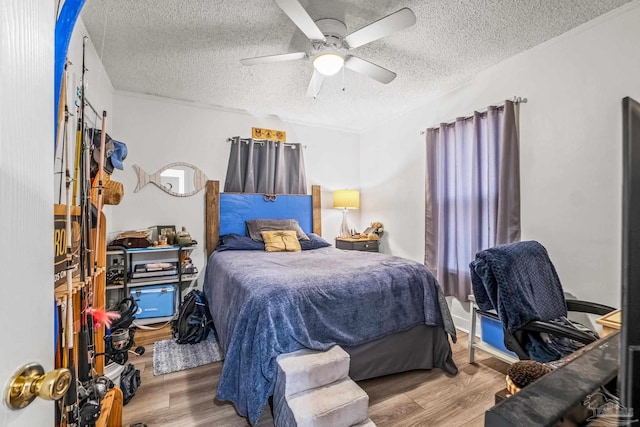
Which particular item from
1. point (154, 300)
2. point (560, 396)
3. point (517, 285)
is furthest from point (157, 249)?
point (560, 396)

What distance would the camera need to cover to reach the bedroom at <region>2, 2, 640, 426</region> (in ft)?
6.35

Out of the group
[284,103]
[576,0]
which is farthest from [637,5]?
[284,103]

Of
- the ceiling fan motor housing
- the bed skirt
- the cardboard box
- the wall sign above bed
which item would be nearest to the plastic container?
the cardboard box

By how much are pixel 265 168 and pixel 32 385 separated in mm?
3549

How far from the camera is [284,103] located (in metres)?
3.49

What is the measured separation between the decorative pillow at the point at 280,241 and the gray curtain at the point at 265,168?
0.71m

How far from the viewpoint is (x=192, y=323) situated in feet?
8.80

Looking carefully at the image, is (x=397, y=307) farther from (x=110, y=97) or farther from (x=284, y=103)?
(x=110, y=97)

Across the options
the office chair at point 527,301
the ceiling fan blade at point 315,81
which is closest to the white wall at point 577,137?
the office chair at point 527,301

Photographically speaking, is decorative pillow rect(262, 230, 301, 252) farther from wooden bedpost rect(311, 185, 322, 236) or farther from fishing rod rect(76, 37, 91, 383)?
fishing rod rect(76, 37, 91, 383)

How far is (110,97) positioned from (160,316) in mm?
2339

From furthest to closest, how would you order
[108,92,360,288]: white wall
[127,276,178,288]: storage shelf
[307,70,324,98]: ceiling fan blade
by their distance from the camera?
[108,92,360,288]: white wall → [127,276,178,288]: storage shelf → [307,70,324,98]: ceiling fan blade

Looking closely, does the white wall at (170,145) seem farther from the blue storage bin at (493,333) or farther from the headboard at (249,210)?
the blue storage bin at (493,333)

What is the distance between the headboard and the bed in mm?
998
